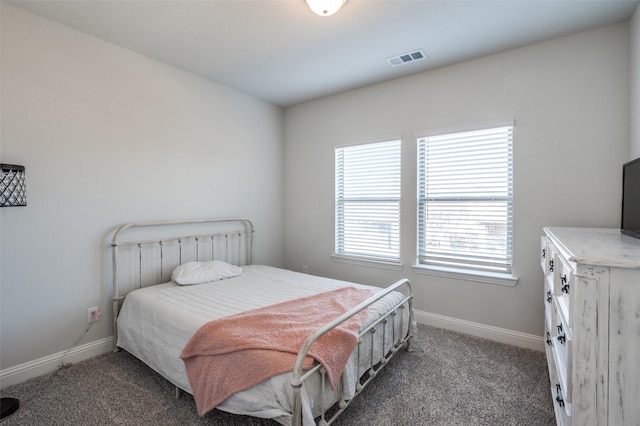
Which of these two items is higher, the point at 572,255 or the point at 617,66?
the point at 617,66

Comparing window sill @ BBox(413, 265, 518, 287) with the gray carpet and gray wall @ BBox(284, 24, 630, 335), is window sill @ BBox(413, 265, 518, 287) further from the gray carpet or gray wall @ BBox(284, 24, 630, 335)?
the gray carpet

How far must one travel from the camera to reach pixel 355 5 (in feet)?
6.85

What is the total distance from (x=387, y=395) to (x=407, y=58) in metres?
2.81

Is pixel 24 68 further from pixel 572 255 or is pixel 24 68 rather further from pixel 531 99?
pixel 531 99

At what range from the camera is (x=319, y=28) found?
236cm

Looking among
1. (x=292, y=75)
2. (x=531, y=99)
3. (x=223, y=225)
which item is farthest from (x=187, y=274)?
(x=531, y=99)

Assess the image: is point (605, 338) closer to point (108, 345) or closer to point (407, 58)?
point (407, 58)

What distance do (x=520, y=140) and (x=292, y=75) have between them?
2.28 m

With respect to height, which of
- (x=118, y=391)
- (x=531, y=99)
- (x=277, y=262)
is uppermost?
(x=531, y=99)

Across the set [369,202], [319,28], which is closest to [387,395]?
[369,202]

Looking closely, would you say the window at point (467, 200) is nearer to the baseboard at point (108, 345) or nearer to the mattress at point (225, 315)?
the baseboard at point (108, 345)

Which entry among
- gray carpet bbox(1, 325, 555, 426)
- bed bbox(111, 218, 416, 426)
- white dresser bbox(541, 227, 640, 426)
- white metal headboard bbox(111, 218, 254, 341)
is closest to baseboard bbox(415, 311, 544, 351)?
gray carpet bbox(1, 325, 555, 426)

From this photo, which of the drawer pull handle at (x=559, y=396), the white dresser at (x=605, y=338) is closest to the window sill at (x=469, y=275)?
the drawer pull handle at (x=559, y=396)

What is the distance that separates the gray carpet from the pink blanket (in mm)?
320
